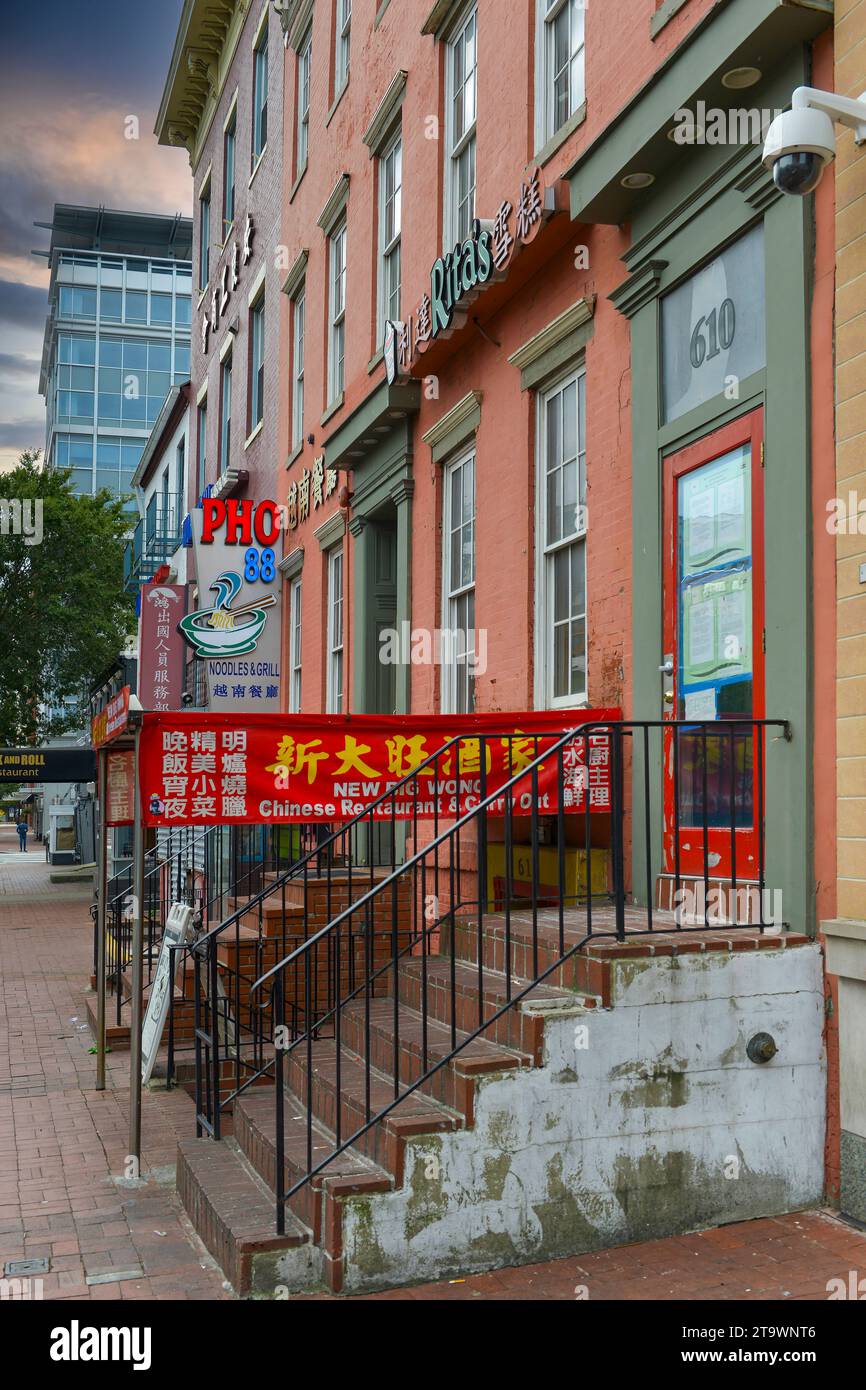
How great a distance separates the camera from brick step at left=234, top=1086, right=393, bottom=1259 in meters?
4.89

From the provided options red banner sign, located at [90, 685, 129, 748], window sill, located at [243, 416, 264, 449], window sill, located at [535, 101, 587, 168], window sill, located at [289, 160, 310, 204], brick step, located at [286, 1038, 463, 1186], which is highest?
window sill, located at [289, 160, 310, 204]

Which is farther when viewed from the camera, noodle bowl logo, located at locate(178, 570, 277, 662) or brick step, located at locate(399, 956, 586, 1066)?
noodle bowl logo, located at locate(178, 570, 277, 662)

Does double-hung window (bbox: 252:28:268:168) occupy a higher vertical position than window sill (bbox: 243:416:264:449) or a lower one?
higher

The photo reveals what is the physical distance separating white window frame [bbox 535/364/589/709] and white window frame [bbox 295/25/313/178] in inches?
343

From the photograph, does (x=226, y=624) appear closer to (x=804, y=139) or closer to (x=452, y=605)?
(x=452, y=605)

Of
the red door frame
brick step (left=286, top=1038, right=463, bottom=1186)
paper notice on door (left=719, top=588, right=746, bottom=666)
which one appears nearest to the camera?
brick step (left=286, top=1038, right=463, bottom=1186)

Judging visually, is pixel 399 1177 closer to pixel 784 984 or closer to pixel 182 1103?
pixel 784 984

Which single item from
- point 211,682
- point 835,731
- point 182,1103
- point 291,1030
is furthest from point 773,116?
point 211,682

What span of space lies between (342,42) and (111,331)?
168 feet

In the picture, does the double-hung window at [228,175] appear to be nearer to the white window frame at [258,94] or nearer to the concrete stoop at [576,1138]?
the white window frame at [258,94]

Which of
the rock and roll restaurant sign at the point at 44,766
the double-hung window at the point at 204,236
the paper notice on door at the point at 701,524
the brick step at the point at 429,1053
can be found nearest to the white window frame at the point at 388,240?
the paper notice on door at the point at 701,524

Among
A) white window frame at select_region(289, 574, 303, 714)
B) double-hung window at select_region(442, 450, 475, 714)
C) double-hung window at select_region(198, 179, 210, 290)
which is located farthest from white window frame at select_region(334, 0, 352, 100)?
double-hung window at select_region(198, 179, 210, 290)

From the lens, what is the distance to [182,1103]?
8375 mm

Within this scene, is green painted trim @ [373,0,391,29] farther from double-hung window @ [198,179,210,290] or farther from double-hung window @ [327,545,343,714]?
double-hung window @ [198,179,210,290]
